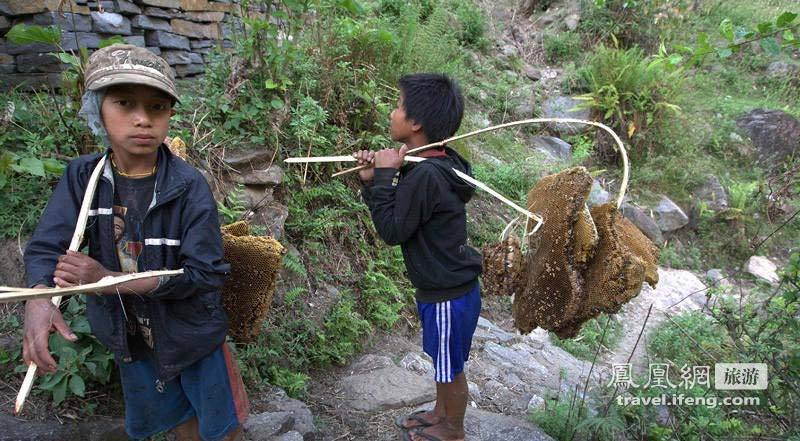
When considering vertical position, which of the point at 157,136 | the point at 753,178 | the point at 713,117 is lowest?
the point at 753,178

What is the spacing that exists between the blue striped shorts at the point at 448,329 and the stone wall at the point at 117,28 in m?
2.89

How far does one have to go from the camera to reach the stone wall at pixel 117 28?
3.67 meters

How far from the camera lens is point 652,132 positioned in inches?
324

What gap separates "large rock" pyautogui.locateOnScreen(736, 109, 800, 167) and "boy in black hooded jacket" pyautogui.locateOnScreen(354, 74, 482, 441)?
862 cm

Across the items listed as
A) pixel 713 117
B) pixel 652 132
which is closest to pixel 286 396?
pixel 652 132

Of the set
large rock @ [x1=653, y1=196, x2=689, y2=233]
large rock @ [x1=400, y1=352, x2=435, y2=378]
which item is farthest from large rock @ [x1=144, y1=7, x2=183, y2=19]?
large rock @ [x1=653, y1=196, x2=689, y2=233]

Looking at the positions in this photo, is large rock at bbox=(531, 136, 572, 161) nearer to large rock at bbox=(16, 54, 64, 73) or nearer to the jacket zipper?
large rock at bbox=(16, 54, 64, 73)

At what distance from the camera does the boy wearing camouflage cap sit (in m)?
1.72

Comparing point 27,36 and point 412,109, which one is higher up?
point 27,36

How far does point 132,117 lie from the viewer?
1.75 metres

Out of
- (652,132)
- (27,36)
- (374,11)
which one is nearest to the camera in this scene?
(27,36)

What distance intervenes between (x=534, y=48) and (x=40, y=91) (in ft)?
26.0

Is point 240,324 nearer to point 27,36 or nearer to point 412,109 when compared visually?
point 412,109

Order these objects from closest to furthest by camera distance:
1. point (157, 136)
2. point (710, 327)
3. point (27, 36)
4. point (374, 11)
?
point (157, 136) < point (27, 36) < point (710, 327) < point (374, 11)
